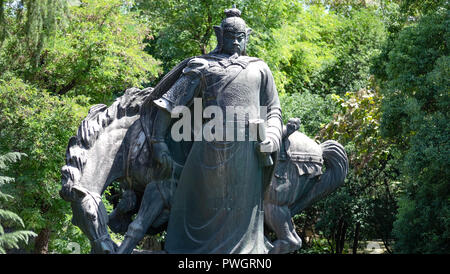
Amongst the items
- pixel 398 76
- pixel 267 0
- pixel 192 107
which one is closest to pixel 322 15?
pixel 267 0

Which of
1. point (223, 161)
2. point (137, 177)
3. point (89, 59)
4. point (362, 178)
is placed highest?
point (223, 161)

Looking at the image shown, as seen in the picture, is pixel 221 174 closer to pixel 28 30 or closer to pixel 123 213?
pixel 123 213

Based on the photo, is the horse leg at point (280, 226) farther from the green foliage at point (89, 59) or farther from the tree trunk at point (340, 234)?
the tree trunk at point (340, 234)

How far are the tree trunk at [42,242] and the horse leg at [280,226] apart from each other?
1075 cm

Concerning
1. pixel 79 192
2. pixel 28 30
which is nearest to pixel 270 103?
pixel 79 192

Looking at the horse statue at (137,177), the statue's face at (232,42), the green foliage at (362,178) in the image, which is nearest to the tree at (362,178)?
the green foliage at (362,178)

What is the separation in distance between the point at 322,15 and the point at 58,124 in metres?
18.4

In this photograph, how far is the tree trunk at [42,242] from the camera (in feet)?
62.2

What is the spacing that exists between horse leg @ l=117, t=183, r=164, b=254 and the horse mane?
34.5 inches

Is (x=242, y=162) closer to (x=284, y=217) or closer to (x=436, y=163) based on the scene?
(x=284, y=217)

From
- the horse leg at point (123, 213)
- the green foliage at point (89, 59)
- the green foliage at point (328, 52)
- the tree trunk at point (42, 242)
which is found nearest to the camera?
the horse leg at point (123, 213)

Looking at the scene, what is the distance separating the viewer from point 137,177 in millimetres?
9539

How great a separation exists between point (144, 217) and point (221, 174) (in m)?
1.13

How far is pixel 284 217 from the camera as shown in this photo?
950 cm
